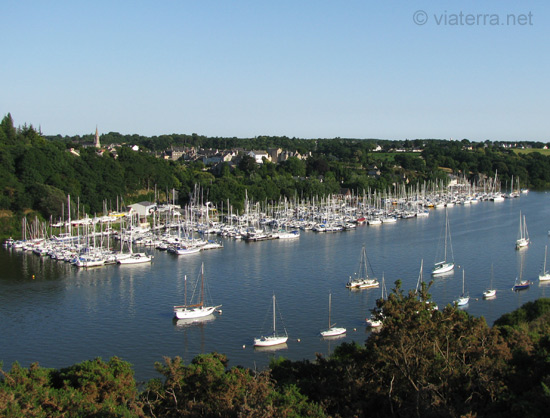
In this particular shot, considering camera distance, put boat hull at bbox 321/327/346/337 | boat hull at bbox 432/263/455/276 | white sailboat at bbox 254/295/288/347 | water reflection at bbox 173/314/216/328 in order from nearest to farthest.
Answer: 1. white sailboat at bbox 254/295/288/347
2. boat hull at bbox 321/327/346/337
3. water reflection at bbox 173/314/216/328
4. boat hull at bbox 432/263/455/276

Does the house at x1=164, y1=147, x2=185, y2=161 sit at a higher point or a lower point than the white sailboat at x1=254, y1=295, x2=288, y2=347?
higher

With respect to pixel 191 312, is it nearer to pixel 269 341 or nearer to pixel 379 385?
pixel 269 341

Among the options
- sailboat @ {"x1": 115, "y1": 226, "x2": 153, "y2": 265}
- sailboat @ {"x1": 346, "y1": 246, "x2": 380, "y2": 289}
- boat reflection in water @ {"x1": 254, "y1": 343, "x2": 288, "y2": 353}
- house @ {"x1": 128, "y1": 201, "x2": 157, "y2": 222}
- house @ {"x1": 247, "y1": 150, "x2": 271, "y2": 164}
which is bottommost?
boat reflection in water @ {"x1": 254, "y1": 343, "x2": 288, "y2": 353}

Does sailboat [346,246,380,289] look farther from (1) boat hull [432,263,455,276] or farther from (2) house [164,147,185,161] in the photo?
(2) house [164,147,185,161]

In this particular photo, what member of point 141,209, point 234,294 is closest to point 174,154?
point 141,209

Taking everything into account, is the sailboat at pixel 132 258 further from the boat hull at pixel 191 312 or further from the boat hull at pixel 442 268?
the boat hull at pixel 442 268

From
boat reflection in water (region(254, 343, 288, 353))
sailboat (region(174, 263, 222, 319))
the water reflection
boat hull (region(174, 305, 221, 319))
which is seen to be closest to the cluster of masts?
sailboat (region(174, 263, 222, 319))

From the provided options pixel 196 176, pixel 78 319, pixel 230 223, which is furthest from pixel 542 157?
pixel 78 319
